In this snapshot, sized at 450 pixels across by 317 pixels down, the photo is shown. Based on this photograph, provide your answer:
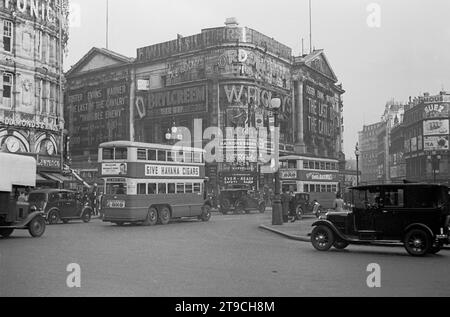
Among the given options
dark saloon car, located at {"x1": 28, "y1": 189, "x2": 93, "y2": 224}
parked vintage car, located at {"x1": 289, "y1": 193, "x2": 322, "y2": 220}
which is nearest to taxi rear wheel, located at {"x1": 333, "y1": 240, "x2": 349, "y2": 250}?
parked vintage car, located at {"x1": 289, "y1": 193, "x2": 322, "y2": 220}

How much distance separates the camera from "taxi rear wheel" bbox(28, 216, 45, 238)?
17.9 metres

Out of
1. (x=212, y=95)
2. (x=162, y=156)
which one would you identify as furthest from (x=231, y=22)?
(x=162, y=156)

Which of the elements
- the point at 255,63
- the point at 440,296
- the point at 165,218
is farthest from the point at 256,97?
the point at 440,296

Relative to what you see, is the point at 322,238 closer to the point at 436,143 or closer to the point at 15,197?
the point at 15,197

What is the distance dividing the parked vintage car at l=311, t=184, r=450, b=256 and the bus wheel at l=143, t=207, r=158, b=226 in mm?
11814

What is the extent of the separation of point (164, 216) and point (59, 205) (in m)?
5.51

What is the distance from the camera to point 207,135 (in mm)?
49188

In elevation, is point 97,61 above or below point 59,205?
above

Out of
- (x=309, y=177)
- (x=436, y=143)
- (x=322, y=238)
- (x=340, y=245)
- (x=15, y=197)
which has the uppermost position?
(x=436, y=143)

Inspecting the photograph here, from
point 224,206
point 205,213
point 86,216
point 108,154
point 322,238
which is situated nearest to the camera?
point 322,238

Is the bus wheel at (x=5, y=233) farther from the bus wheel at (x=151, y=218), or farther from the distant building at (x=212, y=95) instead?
the distant building at (x=212, y=95)

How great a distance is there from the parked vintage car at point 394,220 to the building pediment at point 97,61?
156 feet

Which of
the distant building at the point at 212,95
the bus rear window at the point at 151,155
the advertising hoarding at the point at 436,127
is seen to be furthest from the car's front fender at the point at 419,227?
the advertising hoarding at the point at 436,127

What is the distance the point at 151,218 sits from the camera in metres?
24.8
